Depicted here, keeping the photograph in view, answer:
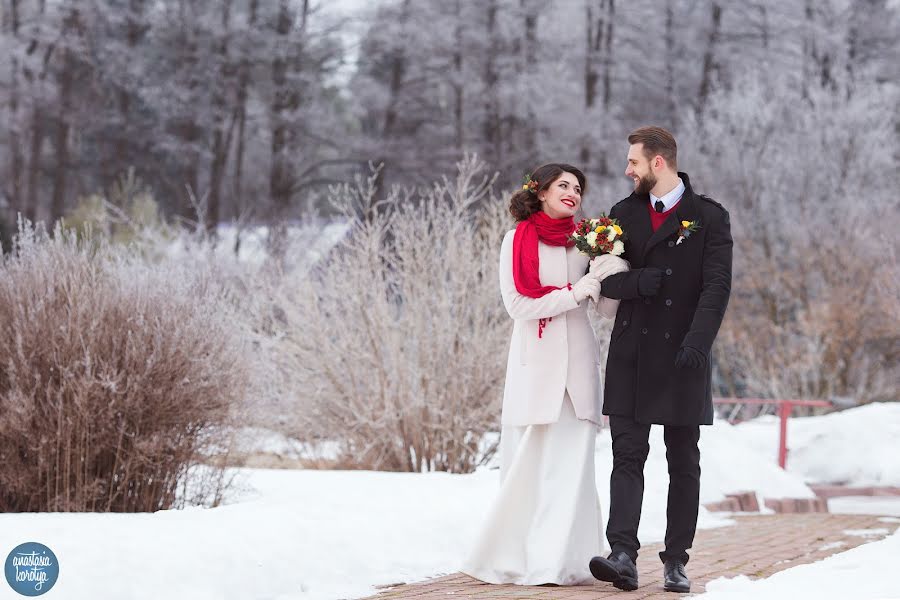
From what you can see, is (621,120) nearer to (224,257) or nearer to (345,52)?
(345,52)

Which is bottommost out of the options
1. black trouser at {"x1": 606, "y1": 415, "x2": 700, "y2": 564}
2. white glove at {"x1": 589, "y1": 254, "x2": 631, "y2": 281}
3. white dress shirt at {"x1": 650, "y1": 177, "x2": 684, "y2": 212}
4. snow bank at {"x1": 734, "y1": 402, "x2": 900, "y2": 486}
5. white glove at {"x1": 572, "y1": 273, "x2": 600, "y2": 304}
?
snow bank at {"x1": 734, "y1": 402, "x2": 900, "y2": 486}

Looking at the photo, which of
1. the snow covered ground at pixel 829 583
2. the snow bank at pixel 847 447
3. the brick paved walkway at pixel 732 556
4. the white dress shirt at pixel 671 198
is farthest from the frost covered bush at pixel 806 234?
the white dress shirt at pixel 671 198

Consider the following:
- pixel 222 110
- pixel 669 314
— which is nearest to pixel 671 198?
pixel 669 314

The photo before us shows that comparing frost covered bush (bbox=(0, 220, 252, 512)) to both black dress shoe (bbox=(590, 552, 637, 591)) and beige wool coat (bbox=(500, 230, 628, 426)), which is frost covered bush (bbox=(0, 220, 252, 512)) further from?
black dress shoe (bbox=(590, 552, 637, 591))

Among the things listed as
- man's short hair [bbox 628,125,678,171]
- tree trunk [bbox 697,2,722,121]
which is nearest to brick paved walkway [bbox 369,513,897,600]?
man's short hair [bbox 628,125,678,171]

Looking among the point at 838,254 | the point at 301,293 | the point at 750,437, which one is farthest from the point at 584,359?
the point at 838,254

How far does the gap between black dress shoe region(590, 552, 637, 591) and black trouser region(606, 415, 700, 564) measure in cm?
4

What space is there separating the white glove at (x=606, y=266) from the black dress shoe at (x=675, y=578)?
3.93 ft

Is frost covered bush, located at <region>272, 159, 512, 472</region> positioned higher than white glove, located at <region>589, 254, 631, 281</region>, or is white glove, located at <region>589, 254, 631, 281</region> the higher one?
white glove, located at <region>589, 254, 631, 281</region>

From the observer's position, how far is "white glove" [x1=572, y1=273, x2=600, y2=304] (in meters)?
5.27

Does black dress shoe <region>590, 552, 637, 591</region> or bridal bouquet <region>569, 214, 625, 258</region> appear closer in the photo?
black dress shoe <region>590, 552, 637, 591</region>

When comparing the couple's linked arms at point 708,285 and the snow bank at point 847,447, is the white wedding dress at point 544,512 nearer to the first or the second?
the couple's linked arms at point 708,285

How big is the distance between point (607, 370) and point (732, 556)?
206 cm

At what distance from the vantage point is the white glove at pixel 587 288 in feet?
17.3
